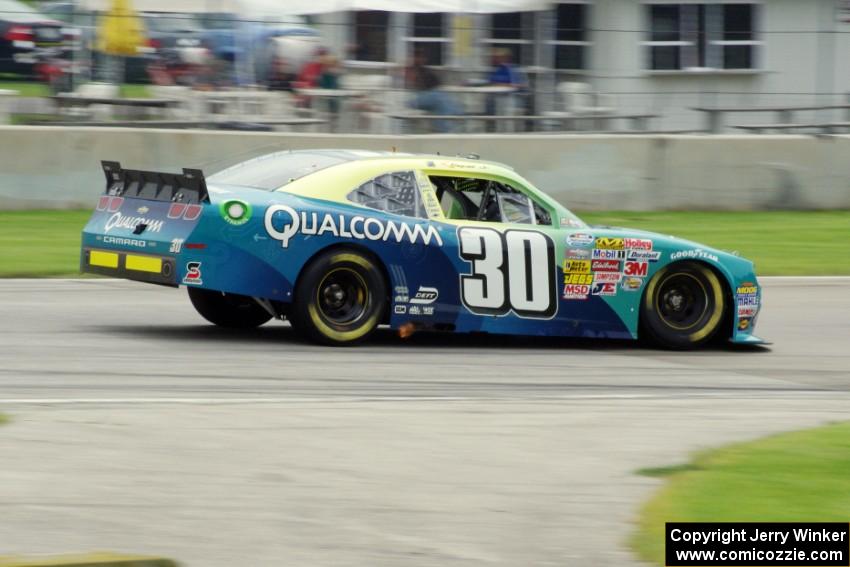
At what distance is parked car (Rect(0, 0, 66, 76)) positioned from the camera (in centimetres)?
1889

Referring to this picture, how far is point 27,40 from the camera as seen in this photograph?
62.4 feet

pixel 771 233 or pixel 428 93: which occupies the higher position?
pixel 428 93

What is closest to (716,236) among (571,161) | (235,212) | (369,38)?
(571,161)

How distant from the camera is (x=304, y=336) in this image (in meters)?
10.4

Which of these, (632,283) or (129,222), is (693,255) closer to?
(632,283)

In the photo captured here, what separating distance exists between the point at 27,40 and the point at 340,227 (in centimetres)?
1034

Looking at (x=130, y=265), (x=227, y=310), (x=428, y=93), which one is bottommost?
(x=227, y=310)

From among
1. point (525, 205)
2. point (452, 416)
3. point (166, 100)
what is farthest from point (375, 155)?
point (166, 100)

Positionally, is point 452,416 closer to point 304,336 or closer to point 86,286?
point 304,336

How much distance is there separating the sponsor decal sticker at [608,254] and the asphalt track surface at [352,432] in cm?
73

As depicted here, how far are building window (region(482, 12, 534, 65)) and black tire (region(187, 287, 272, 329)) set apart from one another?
1156 centimetres

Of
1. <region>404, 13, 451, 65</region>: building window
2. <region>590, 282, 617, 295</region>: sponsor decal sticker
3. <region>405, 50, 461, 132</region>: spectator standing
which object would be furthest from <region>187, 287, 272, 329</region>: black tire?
<region>404, 13, 451, 65</region>: building window

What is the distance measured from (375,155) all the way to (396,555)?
221 inches

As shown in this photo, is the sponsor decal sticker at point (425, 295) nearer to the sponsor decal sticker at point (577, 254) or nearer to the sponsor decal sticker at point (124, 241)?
the sponsor decal sticker at point (577, 254)
